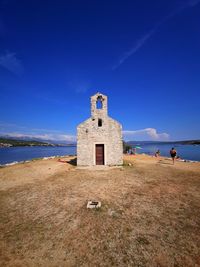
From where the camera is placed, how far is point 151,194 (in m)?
9.83

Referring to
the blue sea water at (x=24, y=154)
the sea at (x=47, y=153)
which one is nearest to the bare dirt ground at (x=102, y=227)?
the sea at (x=47, y=153)

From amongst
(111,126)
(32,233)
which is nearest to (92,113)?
(111,126)

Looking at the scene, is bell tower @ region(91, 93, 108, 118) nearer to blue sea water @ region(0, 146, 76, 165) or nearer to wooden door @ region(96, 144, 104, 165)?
wooden door @ region(96, 144, 104, 165)

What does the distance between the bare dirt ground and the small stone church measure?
791cm

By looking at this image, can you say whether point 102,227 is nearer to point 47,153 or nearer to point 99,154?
point 99,154

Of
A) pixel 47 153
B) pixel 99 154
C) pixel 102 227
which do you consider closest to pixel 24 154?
pixel 47 153

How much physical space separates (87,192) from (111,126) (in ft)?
33.4

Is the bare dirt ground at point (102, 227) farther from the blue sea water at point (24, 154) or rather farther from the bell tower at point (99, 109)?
the blue sea water at point (24, 154)

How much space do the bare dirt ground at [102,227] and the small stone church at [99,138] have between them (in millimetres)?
7907

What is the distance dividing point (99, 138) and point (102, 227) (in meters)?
13.1

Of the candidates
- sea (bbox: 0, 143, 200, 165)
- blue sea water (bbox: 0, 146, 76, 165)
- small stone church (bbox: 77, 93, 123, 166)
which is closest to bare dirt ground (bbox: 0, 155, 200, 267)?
small stone church (bbox: 77, 93, 123, 166)

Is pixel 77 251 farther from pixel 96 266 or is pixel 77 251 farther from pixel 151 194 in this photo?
pixel 151 194

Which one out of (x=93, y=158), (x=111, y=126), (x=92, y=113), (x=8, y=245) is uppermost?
(x=92, y=113)

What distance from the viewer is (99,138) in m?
19.1
